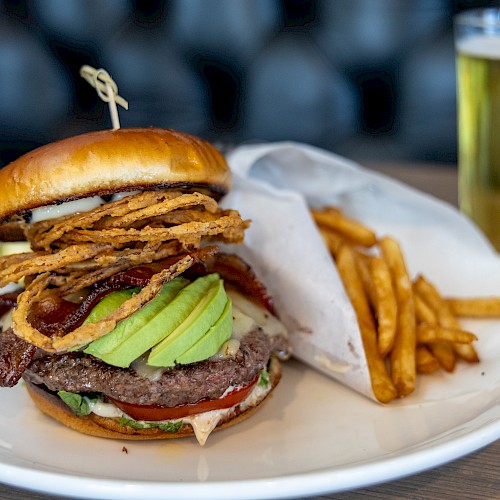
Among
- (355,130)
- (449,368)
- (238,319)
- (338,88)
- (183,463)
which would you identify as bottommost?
(355,130)

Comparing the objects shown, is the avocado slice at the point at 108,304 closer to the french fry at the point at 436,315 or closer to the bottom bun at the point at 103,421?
the bottom bun at the point at 103,421

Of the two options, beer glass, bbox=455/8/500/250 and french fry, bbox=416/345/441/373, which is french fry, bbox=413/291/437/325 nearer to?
french fry, bbox=416/345/441/373

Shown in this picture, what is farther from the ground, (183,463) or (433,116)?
(183,463)

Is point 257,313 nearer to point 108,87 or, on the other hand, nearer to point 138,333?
point 138,333

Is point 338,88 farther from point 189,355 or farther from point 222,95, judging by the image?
point 189,355

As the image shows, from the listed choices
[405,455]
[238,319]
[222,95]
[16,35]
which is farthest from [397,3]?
[405,455]

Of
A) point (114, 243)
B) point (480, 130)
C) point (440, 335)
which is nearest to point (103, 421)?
point (114, 243)
